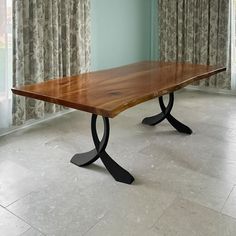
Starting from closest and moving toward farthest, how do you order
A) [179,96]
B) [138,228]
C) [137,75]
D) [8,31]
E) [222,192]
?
[138,228] < [222,192] < [137,75] < [8,31] < [179,96]

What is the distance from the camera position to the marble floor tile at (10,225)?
1.66 m

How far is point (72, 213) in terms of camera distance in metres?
1.83

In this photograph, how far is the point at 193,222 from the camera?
174cm

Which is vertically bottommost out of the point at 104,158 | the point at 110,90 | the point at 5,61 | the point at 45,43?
the point at 104,158

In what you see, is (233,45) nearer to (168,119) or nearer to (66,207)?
(168,119)

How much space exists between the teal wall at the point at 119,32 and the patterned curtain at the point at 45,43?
0.37 metres

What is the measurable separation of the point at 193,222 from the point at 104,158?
0.83 m

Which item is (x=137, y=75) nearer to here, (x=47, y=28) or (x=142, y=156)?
(x=142, y=156)

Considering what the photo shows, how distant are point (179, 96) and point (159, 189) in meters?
2.72

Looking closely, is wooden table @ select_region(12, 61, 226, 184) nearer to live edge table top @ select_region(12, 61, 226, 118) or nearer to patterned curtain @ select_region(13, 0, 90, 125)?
live edge table top @ select_region(12, 61, 226, 118)

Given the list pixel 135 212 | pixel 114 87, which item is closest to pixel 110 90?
pixel 114 87

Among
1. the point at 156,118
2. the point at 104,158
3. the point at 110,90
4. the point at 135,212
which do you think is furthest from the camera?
the point at 156,118

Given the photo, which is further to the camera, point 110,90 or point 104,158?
point 104,158

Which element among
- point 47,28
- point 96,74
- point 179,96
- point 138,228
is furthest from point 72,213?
point 179,96
